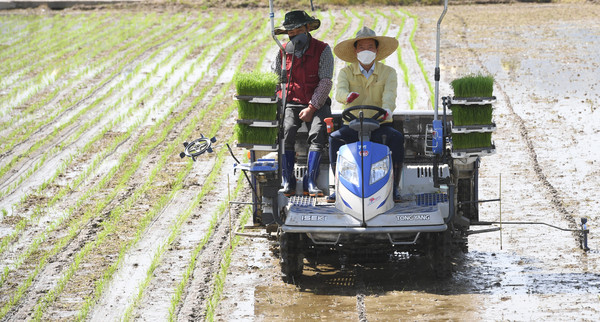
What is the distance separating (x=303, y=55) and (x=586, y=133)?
619 cm

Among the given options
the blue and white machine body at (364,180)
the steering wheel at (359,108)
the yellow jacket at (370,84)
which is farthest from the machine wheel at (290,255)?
the yellow jacket at (370,84)

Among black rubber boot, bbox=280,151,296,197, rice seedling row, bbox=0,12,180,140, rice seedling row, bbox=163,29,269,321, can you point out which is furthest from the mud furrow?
rice seedling row, bbox=0,12,180,140

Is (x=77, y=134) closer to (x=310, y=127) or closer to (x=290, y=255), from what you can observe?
(x=310, y=127)

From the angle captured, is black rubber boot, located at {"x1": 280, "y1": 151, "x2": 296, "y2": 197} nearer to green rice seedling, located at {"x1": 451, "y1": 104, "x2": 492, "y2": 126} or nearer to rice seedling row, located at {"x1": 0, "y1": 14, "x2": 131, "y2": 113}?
green rice seedling, located at {"x1": 451, "y1": 104, "x2": 492, "y2": 126}

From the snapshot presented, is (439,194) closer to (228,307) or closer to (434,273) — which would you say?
(434,273)

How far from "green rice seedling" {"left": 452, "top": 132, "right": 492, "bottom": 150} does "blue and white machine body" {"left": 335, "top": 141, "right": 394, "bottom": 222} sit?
0.65 metres

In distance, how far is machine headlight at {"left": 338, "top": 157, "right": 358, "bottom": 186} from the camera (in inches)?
316

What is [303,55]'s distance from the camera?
29.8ft

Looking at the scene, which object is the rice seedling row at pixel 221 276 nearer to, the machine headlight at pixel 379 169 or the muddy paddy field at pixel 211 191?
the muddy paddy field at pixel 211 191

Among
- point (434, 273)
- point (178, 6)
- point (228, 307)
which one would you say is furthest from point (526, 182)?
point (178, 6)

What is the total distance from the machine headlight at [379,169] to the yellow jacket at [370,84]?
87 cm

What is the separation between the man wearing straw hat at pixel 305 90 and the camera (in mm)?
8758

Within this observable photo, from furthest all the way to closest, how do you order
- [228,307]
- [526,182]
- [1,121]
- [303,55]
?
[1,121] → [526,182] → [303,55] → [228,307]

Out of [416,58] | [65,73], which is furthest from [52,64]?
[416,58]
